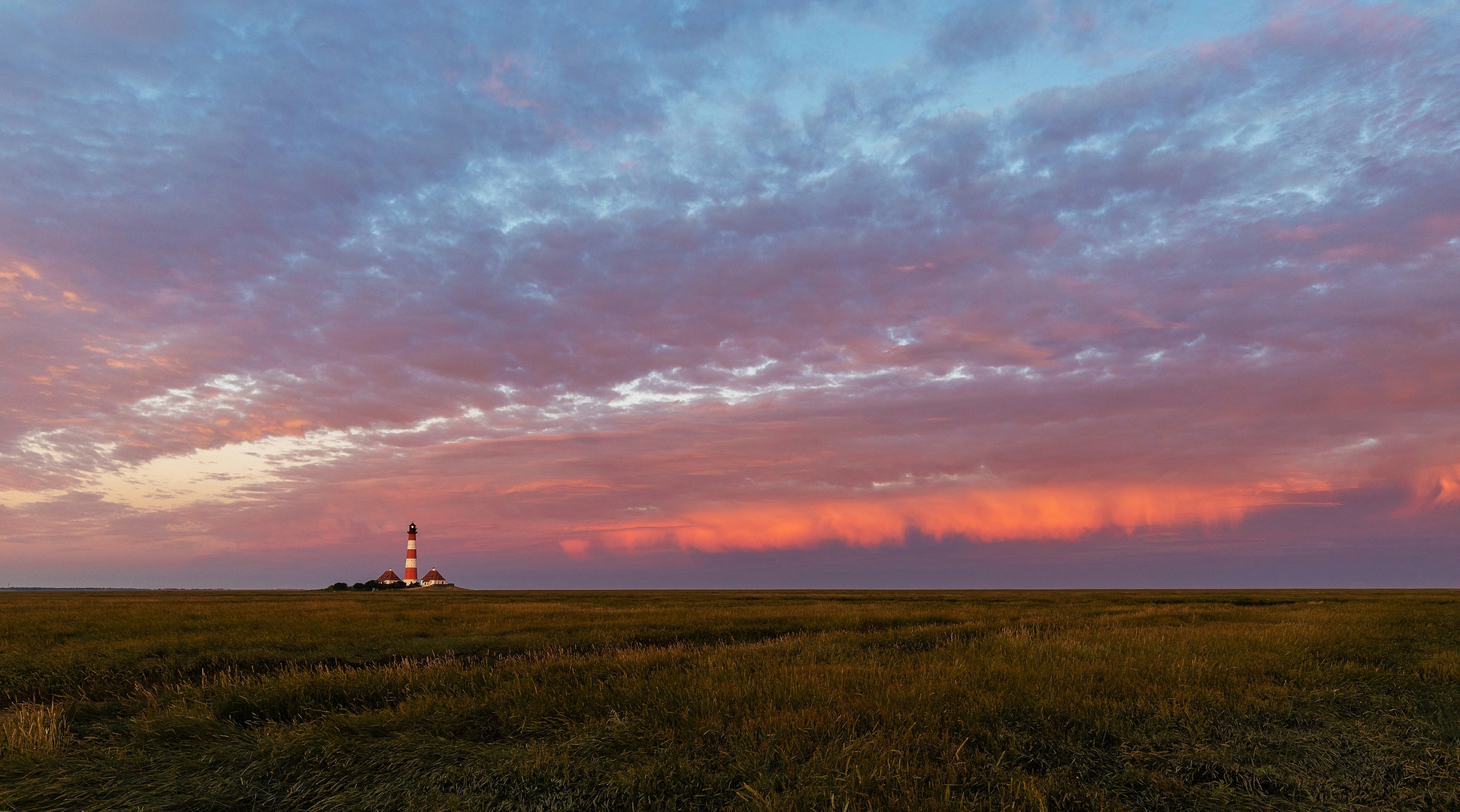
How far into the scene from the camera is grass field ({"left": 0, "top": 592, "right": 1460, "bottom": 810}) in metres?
5.67

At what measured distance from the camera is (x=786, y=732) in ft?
22.8

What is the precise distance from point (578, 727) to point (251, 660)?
14.9m

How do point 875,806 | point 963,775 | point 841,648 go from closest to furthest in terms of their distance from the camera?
point 875,806
point 963,775
point 841,648

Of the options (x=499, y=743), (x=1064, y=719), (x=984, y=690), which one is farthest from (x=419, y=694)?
(x=1064, y=719)

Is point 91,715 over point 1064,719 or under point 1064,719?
under

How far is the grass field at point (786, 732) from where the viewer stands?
567 centimetres

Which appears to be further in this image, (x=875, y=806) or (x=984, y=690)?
(x=984, y=690)

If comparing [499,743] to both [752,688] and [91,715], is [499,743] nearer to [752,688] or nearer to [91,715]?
[752,688]

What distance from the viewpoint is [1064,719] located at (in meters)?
7.63

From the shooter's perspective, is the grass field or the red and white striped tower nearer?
the grass field

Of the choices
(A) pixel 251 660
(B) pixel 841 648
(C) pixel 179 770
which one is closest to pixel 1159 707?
(B) pixel 841 648

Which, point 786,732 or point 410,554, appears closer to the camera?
point 786,732

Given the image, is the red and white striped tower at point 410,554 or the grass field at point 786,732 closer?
the grass field at point 786,732

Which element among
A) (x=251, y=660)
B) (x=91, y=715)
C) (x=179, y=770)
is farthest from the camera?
(x=251, y=660)
